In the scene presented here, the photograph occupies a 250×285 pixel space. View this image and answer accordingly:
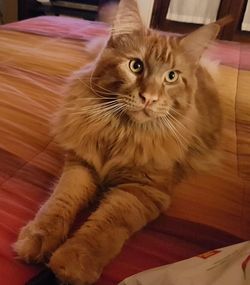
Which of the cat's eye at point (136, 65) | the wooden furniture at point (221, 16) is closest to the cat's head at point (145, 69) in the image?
the cat's eye at point (136, 65)

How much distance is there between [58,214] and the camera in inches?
35.4

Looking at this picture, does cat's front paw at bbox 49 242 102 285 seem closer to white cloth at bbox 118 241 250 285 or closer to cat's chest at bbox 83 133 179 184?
white cloth at bbox 118 241 250 285

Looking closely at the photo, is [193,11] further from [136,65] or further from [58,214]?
[58,214]

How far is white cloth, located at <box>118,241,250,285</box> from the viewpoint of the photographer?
62 cm

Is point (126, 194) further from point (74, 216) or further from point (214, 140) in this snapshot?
point (214, 140)

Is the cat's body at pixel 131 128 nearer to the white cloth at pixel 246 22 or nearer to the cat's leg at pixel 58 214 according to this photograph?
the cat's leg at pixel 58 214

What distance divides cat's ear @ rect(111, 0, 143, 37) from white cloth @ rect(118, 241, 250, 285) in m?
0.74

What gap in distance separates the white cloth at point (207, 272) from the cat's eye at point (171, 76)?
1.86 feet

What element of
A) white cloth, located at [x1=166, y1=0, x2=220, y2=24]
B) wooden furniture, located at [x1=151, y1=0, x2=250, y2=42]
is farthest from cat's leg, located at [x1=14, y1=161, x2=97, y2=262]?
white cloth, located at [x1=166, y1=0, x2=220, y2=24]

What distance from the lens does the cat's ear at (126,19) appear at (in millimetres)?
1138

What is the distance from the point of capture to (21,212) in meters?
0.89

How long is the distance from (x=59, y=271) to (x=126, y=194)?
0.31 metres

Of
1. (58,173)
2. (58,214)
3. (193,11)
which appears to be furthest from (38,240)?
(193,11)

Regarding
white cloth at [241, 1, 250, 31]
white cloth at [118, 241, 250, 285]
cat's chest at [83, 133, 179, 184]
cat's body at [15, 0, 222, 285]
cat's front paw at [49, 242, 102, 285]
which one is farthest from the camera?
white cloth at [241, 1, 250, 31]
